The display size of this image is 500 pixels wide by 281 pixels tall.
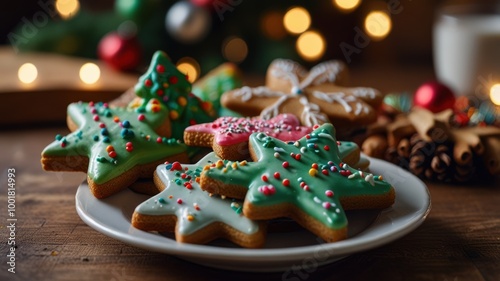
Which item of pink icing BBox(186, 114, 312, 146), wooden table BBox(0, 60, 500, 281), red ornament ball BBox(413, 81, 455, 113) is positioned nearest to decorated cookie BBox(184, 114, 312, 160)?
pink icing BBox(186, 114, 312, 146)

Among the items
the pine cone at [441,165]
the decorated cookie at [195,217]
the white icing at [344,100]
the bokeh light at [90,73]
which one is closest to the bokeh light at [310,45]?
the bokeh light at [90,73]

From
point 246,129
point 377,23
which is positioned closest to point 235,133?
point 246,129

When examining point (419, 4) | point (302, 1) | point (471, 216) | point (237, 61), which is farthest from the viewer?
point (419, 4)

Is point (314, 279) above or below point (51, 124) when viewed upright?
above

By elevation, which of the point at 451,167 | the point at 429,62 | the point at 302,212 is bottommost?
the point at 429,62

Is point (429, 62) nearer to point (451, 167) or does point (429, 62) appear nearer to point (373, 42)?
point (373, 42)

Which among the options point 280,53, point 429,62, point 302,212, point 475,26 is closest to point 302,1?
point 280,53

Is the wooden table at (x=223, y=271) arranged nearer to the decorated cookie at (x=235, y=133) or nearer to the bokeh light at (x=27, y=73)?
the decorated cookie at (x=235, y=133)

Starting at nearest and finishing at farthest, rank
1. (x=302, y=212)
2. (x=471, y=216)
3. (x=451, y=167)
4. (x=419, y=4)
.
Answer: (x=302, y=212)
(x=471, y=216)
(x=451, y=167)
(x=419, y=4)
